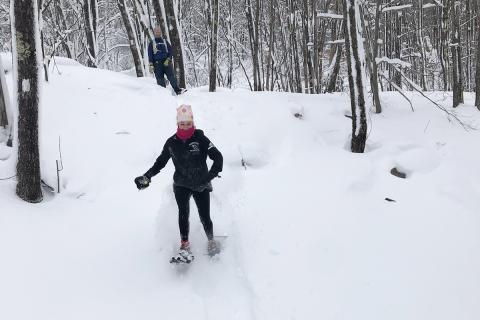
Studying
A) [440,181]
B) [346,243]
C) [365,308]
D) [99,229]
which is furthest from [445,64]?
[99,229]

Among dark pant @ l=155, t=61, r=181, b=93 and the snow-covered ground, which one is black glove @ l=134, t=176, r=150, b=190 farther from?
dark pant @ l=155, t=61, r=181, b=93

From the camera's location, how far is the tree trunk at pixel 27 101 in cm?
501

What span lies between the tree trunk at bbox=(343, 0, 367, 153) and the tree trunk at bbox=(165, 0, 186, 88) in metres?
5.37

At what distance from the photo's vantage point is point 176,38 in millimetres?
11344

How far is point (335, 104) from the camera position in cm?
938

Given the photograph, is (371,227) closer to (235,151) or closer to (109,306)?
(235,151)

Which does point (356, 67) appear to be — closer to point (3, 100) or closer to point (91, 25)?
point (3, 100)

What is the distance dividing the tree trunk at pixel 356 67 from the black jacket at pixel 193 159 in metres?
3.80

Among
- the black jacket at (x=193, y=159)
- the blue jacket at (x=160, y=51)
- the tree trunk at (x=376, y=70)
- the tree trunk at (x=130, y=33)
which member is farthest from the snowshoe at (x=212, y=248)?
the tree trunk at (x=130, y=33)

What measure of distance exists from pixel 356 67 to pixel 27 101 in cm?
526

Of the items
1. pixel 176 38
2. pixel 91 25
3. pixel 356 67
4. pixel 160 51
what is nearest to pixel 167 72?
pixel 160 51

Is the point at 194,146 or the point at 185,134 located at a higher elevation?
the point at 185,134

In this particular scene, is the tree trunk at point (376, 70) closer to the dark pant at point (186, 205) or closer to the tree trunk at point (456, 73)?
the tree trunk at point (456, 73)

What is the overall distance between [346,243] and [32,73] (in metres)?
4.49
